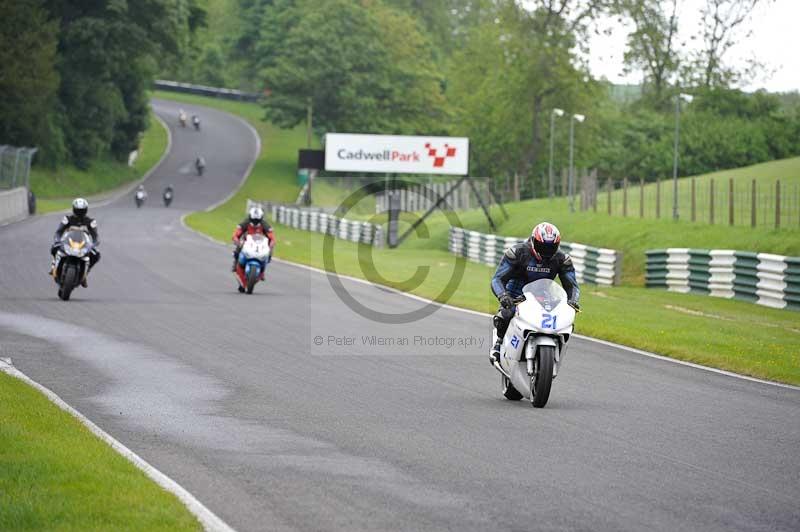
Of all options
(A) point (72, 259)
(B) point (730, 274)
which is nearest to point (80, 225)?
(A) point (72, 259)

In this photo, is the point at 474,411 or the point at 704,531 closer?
the point at 704,531

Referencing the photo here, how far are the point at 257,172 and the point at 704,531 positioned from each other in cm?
9114

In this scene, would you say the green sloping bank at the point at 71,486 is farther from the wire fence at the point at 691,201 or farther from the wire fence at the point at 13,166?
the wire fence at the point at 13,166

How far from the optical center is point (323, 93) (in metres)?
102

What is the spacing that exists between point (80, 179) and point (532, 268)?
72.2 m

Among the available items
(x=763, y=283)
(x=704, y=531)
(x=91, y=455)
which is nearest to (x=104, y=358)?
(x=91, y=455)

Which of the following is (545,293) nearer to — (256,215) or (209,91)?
(256,215)

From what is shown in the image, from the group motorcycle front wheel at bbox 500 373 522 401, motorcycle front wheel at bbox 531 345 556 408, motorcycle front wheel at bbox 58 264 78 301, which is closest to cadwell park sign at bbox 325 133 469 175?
motorcycle front wheel at bbox 58 264 78 301

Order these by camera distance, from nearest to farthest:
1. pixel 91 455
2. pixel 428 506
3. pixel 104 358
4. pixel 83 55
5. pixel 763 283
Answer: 1. pixel 428 506
2. pixel 91 455
3. pixel 104 358
4. pixel 763 283
5. pixel 83 55

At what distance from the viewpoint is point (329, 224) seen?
6075 cm

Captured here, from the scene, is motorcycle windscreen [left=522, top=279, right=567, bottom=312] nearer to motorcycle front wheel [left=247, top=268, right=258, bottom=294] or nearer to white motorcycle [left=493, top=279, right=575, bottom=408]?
white motorcycle [left=493, top=279, right=575, bottom=408]

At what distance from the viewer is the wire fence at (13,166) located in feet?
169

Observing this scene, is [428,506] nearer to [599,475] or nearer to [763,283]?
[599,475]

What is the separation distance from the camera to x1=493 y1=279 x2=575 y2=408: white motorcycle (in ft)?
39.1
